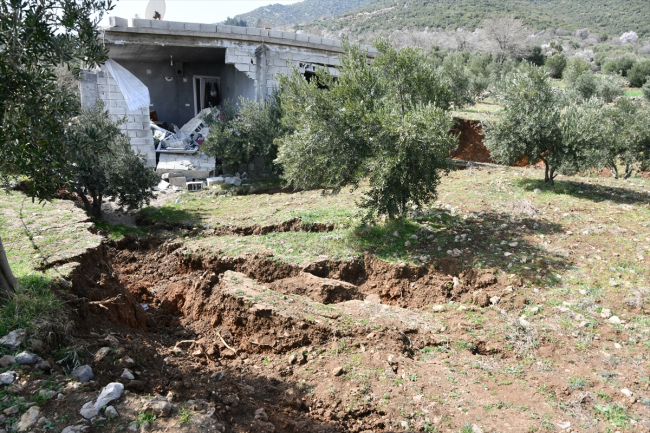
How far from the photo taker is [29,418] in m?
3.36

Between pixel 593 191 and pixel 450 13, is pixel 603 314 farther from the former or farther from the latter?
pixel 450 13

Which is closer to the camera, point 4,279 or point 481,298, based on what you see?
point 4,279

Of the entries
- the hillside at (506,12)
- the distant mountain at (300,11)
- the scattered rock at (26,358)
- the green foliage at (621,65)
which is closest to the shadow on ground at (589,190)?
the scattered rock at (26,358)

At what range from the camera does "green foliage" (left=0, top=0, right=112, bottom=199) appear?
4102 millimetres

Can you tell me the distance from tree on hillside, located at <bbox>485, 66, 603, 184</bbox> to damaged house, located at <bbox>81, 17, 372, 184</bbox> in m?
6.52

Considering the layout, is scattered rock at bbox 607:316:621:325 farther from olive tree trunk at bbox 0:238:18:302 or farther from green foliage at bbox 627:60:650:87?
green foliage at bbox 627:60:650:87

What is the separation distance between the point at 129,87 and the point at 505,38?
3719cm

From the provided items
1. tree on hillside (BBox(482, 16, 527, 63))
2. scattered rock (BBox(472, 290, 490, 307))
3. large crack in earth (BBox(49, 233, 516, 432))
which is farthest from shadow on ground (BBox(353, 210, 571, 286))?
tree on hillside (BBox(482, 16, 527, 63))

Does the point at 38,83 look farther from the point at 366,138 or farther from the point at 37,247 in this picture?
the point at 366,138

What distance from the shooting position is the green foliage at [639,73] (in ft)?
97.6

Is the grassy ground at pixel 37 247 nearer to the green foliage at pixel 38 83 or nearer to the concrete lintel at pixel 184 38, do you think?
the green foliage at pixel 38 83

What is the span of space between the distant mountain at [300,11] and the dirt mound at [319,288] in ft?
297

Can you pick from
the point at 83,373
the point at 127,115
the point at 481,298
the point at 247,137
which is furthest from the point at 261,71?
the point at 83,373

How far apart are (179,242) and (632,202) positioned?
10501 mm
